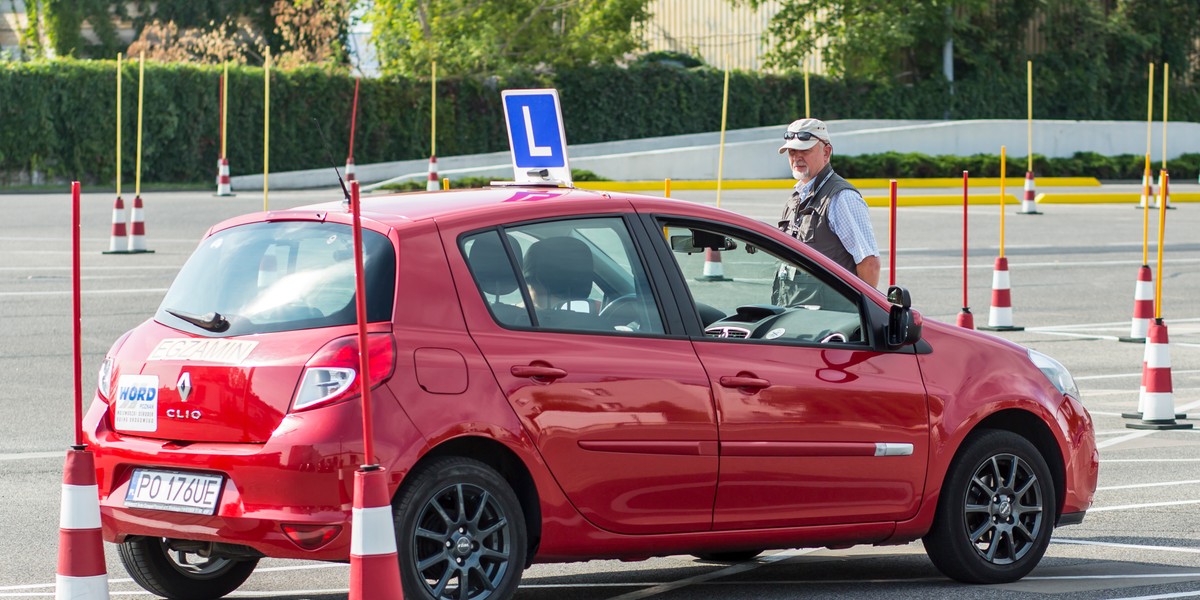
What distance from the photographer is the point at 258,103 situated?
3681 cm

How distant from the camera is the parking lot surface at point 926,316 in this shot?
688 cm

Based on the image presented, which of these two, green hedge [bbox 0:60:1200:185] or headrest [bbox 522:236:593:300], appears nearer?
headrest [bbox 522:236:593:300]

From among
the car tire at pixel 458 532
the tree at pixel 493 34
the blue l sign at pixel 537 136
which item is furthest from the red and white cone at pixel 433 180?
the car tire at pixel 458 532

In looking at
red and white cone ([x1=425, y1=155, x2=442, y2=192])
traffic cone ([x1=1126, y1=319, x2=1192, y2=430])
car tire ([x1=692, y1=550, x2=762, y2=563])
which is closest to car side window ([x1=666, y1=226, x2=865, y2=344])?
car tire ([x1=692, y1=550, x2=762, y2=563])

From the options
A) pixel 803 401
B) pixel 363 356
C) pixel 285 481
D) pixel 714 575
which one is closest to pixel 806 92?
pixel 714 575

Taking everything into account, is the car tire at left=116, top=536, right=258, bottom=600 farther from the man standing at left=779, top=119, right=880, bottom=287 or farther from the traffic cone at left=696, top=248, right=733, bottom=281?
the man standing at left=779, top=119, right=880, bottom=287

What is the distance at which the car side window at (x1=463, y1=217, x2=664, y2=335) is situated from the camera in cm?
597

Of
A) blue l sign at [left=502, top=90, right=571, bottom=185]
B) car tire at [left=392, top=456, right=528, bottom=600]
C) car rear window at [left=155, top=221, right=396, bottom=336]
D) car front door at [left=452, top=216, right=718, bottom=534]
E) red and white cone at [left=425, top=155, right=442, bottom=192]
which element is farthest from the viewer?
red and white cone at [left=425, top=155, right=442, bottom=192]

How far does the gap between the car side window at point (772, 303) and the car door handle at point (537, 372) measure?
734mm

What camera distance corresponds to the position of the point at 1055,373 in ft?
23.8

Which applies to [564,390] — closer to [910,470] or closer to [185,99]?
[910,470]

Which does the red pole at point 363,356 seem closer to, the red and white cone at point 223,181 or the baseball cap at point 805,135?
the baseball cap at point 805,135

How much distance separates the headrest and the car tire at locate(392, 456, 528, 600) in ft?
2.36

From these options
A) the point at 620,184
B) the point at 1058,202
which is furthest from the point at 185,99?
the point at 1058,202
